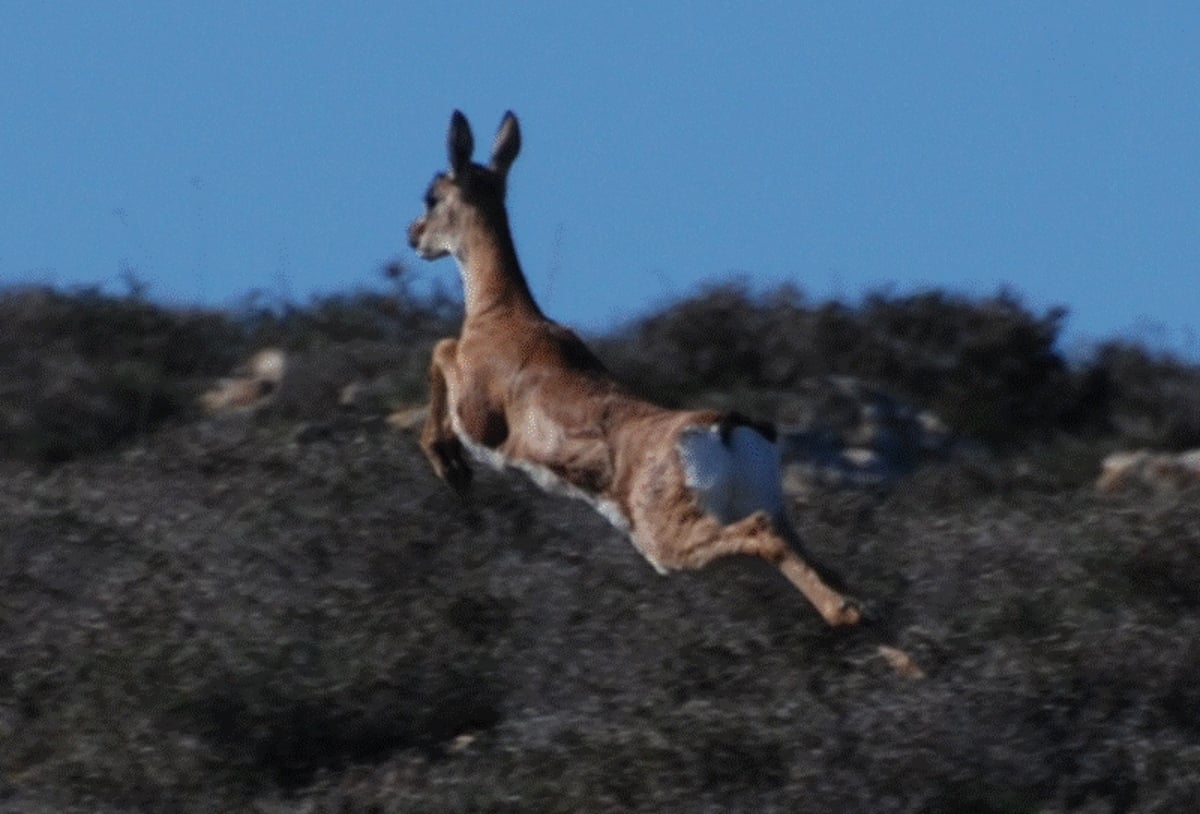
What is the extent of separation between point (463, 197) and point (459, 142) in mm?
241

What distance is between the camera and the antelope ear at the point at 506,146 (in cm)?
1403

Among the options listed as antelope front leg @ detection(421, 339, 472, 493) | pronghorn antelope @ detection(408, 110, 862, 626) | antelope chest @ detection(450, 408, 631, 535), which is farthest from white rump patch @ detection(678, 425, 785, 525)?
antelope front leg @ detection(421, 339, 472, 493)

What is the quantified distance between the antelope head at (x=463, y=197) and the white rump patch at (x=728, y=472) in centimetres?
217

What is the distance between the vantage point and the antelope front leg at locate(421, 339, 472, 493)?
13.0 meters

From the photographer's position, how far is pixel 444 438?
13016mm

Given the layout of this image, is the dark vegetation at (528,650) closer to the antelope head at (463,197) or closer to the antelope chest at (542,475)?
the antelope chest at (542,475)

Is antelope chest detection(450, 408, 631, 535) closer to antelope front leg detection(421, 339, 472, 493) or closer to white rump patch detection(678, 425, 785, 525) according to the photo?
antelope front leg detection(421, 339, 472, 493)

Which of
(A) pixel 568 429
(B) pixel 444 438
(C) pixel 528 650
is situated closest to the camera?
(C) pixel 528 650

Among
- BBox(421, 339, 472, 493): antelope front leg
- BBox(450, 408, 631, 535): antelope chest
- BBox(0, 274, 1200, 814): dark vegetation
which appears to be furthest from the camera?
BBox(421, 339, 472, 493): antelope front leg

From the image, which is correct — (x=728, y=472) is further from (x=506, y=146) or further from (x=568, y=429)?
(x=506, y=146)

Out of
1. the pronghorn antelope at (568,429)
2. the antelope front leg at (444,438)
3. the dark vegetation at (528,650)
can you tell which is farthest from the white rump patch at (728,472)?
the antelope front leg at (444,438)

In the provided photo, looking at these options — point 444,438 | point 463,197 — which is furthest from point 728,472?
point 463,197

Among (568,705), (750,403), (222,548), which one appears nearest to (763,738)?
(568,705)

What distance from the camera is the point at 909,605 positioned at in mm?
11891
